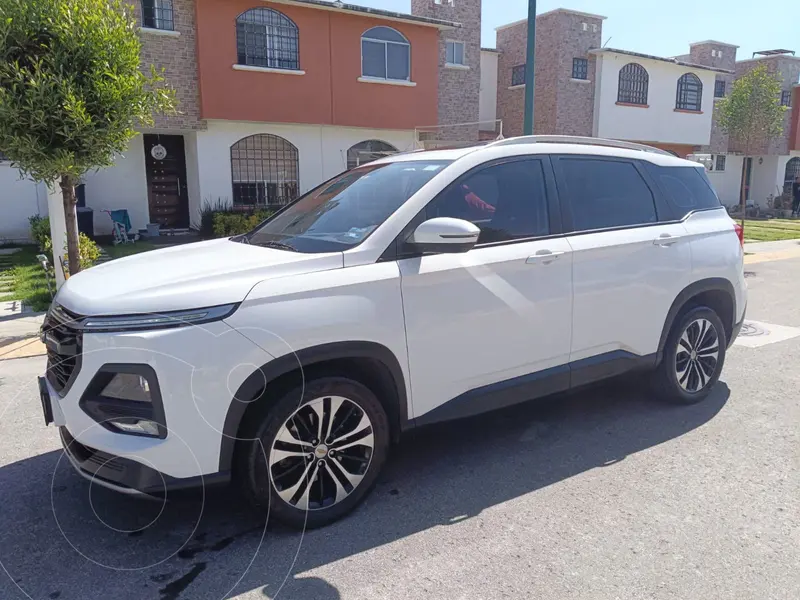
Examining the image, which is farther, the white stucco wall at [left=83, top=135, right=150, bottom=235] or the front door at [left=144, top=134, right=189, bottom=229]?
the front door at [left=144, top=134, right=189, bottom=229]

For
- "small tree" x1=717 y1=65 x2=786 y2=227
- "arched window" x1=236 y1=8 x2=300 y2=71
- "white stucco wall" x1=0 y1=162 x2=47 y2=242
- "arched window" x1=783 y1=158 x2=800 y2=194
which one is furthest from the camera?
"arched window" x1=783 y1=158 x2=800 y2=194

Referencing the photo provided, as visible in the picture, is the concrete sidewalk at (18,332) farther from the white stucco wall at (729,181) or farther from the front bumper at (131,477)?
the white stucco wall at (729,181)

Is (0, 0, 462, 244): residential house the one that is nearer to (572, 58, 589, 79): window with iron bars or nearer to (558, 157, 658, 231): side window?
(572, 58, 589, 79): window with iron bars

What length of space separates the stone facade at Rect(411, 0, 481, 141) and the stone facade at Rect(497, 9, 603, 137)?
3670mm

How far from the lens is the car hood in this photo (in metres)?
2.84

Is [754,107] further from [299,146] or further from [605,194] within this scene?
[605,194]

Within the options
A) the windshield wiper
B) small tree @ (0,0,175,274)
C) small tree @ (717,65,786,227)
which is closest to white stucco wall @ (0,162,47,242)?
small tree @ (0,0,175,274)

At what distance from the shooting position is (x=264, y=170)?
57.0 feet

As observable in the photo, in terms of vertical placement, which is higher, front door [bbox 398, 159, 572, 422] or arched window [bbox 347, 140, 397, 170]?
arched window [bbox 347, 140, 397, 170]

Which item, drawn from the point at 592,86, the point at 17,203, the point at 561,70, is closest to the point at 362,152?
the point at 17,203

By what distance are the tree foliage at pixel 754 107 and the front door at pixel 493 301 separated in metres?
22.9

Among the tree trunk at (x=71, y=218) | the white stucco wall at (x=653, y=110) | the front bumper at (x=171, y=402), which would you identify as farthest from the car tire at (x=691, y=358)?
the white stucco wall at (x=653, y=110)

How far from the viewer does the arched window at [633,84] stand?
1016 inches

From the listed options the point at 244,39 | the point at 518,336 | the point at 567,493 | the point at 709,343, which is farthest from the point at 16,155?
the point at 244,39
